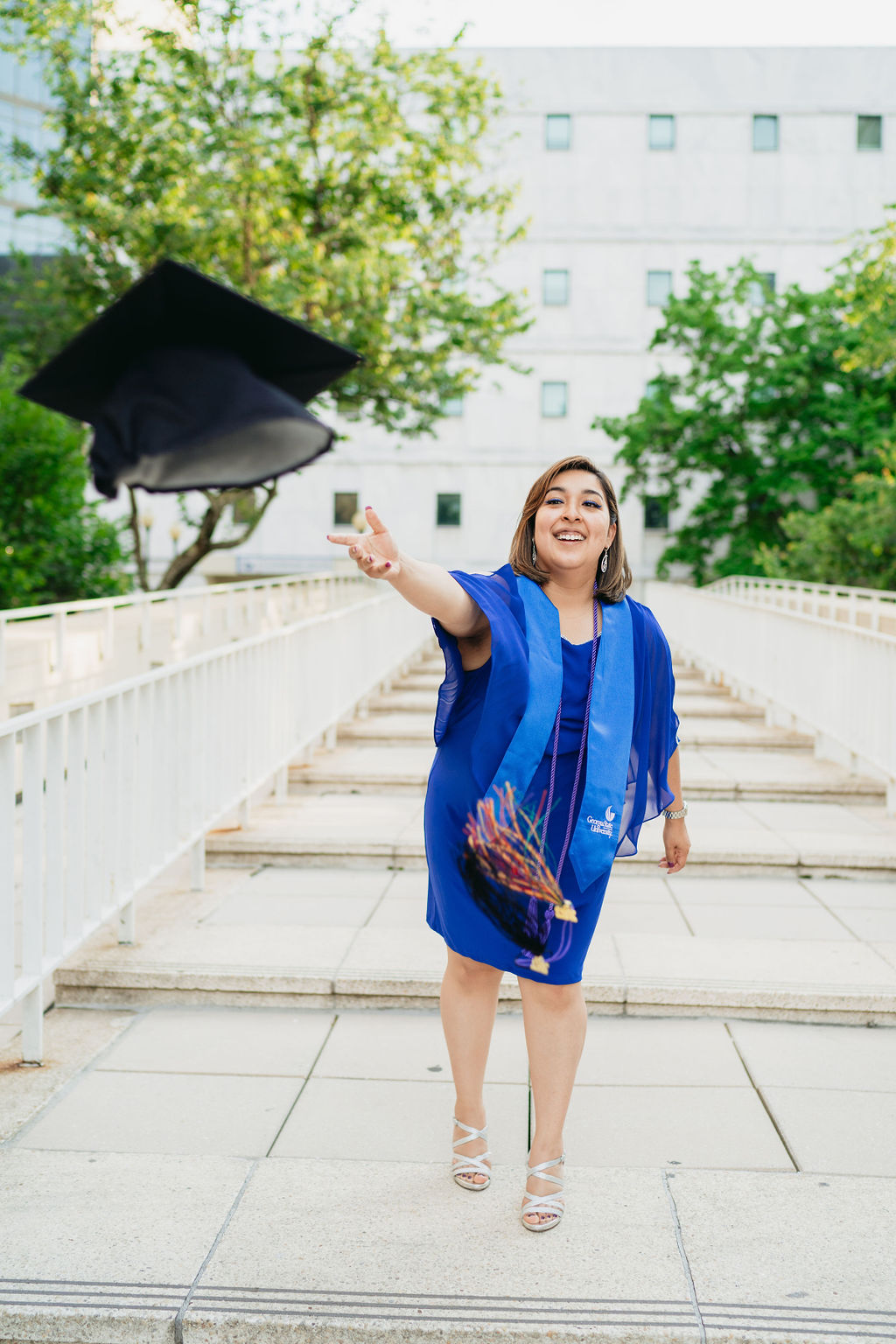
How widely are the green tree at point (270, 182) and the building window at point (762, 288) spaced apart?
14110 millimetres

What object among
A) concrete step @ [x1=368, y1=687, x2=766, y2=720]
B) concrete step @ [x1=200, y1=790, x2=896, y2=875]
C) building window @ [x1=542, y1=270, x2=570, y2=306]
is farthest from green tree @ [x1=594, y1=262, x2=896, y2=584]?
concrete step @ [x1=200, y1=790, x2=896, y2=875]

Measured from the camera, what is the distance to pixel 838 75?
118 feet

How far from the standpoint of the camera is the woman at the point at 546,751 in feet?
8.39

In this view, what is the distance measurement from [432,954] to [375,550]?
7.88 feet

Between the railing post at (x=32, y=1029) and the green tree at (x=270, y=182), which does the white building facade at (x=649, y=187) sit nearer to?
the green tree at (x=270, y=182)

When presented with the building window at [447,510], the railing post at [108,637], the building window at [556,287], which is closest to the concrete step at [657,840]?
the railing post at [108,637]

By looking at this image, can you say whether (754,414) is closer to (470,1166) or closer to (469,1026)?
(469,1026)

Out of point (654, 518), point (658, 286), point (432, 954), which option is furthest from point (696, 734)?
point (658, 286)

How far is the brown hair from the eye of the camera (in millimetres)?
2742

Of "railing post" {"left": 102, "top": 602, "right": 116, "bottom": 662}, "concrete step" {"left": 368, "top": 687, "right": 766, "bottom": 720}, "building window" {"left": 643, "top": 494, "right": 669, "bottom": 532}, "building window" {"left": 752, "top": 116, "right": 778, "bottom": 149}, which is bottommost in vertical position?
"concrete step" {"left": 368, "top": 687, "right": 766, "bottom": 720}

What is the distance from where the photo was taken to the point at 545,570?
2758mm

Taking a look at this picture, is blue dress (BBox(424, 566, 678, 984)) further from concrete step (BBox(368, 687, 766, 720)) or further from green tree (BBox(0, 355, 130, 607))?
green tree (BBox(0, 355, 130, 607))

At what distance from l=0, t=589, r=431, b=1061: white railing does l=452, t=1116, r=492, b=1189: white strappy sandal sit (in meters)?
1.28

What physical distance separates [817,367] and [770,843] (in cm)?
2781
